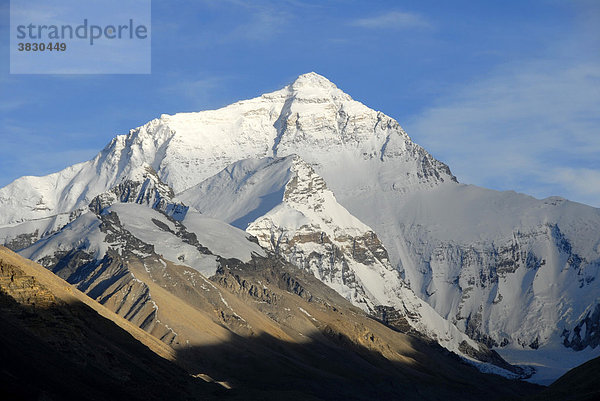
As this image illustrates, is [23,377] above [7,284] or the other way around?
the other way around

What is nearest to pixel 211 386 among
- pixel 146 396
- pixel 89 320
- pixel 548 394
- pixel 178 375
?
pixel 178 375

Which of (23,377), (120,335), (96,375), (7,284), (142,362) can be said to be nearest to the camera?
(23,377)

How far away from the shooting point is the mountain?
381 ft

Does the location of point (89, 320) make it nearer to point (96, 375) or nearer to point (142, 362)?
point (142, 362)

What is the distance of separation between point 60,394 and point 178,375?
57.7 m

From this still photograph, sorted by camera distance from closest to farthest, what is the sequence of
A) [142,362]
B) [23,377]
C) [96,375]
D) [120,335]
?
[23,377], [96,375], [142,362], [120,335]

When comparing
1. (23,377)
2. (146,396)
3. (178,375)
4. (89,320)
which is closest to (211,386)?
(178,375)

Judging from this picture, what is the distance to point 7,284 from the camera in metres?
146

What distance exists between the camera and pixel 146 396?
141125 mm

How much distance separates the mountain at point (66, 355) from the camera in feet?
381

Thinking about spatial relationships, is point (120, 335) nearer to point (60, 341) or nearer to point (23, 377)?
point (60, 341)

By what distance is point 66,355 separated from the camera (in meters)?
138

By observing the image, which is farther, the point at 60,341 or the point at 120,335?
the point at 120,335

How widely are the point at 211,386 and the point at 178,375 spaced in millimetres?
9819
